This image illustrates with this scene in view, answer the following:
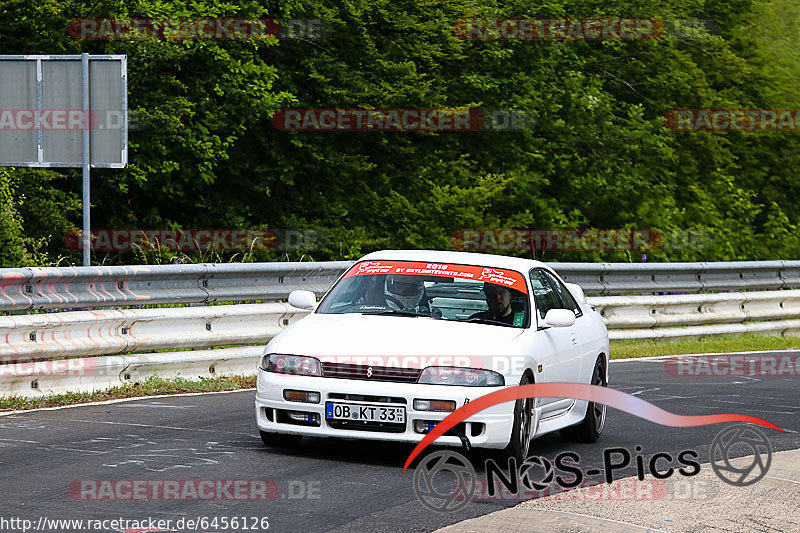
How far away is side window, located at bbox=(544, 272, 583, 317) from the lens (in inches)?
381

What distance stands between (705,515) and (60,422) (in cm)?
482

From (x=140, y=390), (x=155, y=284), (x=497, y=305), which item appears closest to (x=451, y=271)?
(x=497, y=305)

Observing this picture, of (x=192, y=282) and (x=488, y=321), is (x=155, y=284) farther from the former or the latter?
(x=488, y=321)

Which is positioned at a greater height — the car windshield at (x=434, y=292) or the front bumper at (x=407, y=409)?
the car windshield at (x=434, y=292)

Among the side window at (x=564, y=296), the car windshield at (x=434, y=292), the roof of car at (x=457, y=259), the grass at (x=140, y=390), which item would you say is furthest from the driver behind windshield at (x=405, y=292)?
the grass at (x=140, y=390)

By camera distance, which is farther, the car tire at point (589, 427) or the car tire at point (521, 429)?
the car tire at point (589, 427)

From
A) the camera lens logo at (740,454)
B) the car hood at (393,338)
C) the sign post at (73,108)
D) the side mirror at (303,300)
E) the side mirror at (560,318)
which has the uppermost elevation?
the sign post at (73,108)

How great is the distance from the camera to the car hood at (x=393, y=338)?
763cm

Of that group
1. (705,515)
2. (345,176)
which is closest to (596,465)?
(705,515)

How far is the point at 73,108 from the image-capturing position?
12688mm

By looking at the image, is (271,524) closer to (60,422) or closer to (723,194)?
(60,422)

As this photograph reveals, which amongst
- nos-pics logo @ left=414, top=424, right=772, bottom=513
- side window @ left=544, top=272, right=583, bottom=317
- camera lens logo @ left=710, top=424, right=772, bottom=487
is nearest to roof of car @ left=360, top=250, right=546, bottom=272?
side window @ left=544, top=272, right=583, bottom=317

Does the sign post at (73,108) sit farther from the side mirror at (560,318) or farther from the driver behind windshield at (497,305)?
the side mirror at (560,318)

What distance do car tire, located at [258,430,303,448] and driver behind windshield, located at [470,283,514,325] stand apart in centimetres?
152
